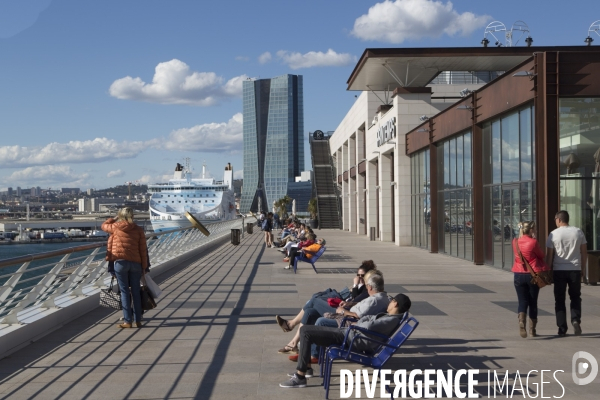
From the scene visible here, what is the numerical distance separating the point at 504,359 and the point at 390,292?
20.2ft

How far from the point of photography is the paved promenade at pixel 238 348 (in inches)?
243

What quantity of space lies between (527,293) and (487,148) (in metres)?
11.9

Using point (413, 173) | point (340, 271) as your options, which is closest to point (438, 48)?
point (413, 173)

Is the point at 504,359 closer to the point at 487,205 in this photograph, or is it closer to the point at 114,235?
the point at 114,235

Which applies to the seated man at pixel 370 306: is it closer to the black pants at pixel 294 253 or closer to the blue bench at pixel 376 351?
the blue bench at pixel 376 351

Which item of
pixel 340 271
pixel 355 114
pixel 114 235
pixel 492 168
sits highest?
pixel 355 114

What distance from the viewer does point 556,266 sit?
8703 millimetres

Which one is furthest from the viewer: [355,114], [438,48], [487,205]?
[355,114]

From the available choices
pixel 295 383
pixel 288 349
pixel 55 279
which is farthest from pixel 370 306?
pixel 55 279

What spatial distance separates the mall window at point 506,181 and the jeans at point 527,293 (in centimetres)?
788

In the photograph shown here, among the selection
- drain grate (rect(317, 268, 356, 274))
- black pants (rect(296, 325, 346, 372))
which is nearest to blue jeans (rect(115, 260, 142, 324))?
black pants (rect(296, 325, 346, 372))

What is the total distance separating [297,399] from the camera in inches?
228

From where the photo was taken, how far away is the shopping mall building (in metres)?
15.4

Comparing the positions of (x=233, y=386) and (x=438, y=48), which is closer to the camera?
(x=233, y=386)
